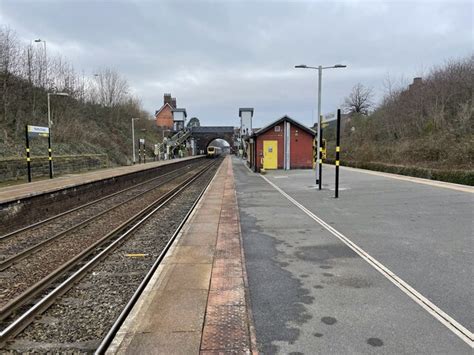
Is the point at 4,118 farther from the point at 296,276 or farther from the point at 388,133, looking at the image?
the point at 388,133

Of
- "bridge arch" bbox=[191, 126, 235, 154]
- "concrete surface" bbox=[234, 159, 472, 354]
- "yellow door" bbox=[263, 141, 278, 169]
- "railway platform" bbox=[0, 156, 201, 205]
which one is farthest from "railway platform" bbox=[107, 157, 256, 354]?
"bridge arch" bbox=[191, 126, 235, 154]

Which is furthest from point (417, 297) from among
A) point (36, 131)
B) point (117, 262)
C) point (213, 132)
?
point (213, 132)

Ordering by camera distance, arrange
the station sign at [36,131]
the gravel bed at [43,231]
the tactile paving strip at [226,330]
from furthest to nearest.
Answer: the station sign at [36,131] → the gravel bed at [43,231] → the tactile paving strip at [226,330]

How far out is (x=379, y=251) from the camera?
6.61m

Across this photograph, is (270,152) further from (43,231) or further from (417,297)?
(417,297)

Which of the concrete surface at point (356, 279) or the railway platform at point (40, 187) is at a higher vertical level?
the railway platform at point (40, 187)

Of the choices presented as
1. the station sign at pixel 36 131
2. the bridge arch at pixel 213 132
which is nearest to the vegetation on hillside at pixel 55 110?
the station sign at pixel 36 131

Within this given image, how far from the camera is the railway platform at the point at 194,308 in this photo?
349cm

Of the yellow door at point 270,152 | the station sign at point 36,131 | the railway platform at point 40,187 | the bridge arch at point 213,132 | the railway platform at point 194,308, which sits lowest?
the railway platform at point 194,308

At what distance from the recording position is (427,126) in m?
29.7

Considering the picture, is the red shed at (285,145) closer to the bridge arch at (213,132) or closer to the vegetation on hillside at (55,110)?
the vegetation on hillside at (55,110)

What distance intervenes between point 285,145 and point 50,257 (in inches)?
1029

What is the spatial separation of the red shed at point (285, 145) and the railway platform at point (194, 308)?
25.1m

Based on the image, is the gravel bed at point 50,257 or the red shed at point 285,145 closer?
the gravel bed at point 50,257
